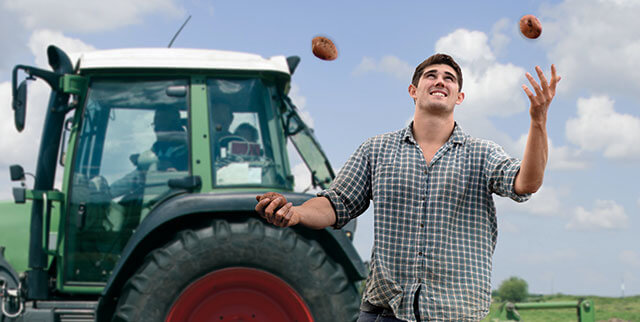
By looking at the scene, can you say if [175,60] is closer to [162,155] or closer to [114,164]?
[162,155]

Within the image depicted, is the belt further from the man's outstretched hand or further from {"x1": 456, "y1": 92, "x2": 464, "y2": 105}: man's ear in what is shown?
{"x1": 456, "y1": 92, "x2": 464, "y2": 105}: man's ear

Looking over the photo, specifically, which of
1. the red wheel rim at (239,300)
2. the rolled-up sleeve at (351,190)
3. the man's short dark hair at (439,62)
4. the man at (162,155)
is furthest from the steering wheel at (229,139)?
the man's short dark hair at (439,62)

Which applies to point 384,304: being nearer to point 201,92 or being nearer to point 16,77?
point 201,92

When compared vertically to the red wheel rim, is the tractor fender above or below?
above

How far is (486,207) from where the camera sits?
1976 millimetres

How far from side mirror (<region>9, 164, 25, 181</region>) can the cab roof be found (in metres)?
0.84

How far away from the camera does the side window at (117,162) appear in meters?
4.58

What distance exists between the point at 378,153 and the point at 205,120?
269 centimetres

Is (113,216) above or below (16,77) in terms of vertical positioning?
below

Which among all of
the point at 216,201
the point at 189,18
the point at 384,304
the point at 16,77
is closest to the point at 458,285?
the point at 384,304

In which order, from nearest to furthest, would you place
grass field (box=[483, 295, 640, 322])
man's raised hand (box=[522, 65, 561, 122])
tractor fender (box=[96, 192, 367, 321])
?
man's raised hand (box=[522, 65, 561, 122]) → tractor fender (box=[96, 192, 367, 321]) → grass field (box=[483, 295, 640, 322])

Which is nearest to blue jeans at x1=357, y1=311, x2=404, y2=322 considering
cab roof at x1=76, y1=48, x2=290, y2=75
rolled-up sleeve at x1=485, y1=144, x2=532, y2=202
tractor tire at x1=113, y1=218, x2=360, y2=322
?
rolled-up sleeve at x1=485, y1=144, x2=532, y2=202

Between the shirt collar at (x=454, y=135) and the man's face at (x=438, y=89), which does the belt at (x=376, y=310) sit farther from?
the man's face at (x=438, y=89)

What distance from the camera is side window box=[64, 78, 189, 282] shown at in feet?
15.0
